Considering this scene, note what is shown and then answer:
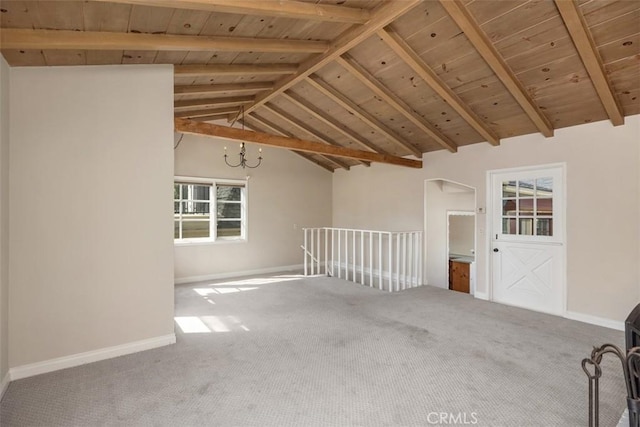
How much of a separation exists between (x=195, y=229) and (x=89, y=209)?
369 centimetres

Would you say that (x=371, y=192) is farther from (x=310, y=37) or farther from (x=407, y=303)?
(x=310, y=37)

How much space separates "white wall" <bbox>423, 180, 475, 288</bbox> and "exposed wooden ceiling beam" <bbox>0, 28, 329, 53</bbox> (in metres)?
4.00

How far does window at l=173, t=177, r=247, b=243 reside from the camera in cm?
629

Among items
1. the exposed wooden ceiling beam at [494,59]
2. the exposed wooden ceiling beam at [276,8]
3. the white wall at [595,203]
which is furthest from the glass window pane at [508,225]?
the exposed wooden ceiling beam at [276,8]

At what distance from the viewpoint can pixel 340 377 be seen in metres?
2.62

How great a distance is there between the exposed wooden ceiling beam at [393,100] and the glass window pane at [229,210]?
13.3ft

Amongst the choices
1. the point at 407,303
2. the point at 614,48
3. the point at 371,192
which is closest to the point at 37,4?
the point at 614,48

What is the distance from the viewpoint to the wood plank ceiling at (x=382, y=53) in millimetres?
2334

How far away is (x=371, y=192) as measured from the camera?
727 cm

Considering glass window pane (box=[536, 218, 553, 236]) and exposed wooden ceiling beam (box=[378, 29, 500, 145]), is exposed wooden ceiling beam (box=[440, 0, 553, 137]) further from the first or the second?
glass window pane (box=[536, 218, 553, 236])

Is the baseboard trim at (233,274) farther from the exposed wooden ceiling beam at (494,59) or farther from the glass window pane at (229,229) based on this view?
the exposed wooden ceiling beam at (494,59)

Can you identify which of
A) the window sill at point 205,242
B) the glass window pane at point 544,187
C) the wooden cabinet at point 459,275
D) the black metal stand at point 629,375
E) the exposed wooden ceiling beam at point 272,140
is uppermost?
the exposed wooden ceiling beam at point 272,140

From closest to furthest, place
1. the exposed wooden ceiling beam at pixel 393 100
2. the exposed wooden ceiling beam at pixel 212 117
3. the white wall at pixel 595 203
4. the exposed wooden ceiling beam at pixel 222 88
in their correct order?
the white wall at pixel 595 203, the exposed wooden ceiling beam at pixel 393 100, the exposed wooden ceiling beam at pixel 222 88, the exposed wooden ceiling beam at pixel 212 117

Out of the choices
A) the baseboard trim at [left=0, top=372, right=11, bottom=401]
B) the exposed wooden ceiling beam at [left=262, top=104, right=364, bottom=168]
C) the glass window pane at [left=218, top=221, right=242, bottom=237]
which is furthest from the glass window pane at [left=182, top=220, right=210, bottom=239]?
the baseboard trim at [left=0, top=372, right=11, bottom=401]
